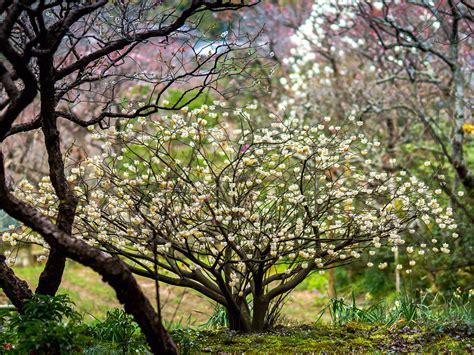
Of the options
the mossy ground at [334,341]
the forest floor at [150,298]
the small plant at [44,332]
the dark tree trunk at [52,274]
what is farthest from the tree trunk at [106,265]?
the forest floor at [150,298]

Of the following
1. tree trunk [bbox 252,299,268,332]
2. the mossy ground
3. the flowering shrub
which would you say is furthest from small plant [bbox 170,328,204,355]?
tree trunk [bbox 252,299,268,332]

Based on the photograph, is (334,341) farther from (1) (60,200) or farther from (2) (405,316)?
(1) (60,200)

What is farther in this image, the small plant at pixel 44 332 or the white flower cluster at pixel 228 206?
the white flower cluster at pixel 228 206

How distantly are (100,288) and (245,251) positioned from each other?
20.5 feet

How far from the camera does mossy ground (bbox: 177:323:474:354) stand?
530cm

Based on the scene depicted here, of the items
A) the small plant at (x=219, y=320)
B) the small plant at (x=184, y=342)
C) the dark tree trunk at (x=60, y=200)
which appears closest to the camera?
the dark tree trunk at (x=60, y=200)

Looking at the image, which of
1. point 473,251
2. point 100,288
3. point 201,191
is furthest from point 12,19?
point 100,288

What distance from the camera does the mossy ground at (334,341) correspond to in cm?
530

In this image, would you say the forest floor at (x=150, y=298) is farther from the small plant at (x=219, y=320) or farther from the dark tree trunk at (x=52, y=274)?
the dark tree trunk at (x=52, y=274)

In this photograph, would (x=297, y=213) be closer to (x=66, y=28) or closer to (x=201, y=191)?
(x=201, y=191)

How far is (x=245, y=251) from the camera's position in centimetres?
615

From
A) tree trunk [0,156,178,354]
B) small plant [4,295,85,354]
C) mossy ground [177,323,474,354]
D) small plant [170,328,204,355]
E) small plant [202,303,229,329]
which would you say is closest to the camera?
tree trunk [0,156,178,354]

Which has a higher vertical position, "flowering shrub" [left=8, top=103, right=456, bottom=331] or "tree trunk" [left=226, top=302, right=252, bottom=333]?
"flowering shrub" [left=8, top=103, right=456, bottom=331]

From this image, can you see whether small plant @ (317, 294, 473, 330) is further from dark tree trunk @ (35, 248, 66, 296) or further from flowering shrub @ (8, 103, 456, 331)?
dark tree trunk @ (35, 248, 66, 296)
